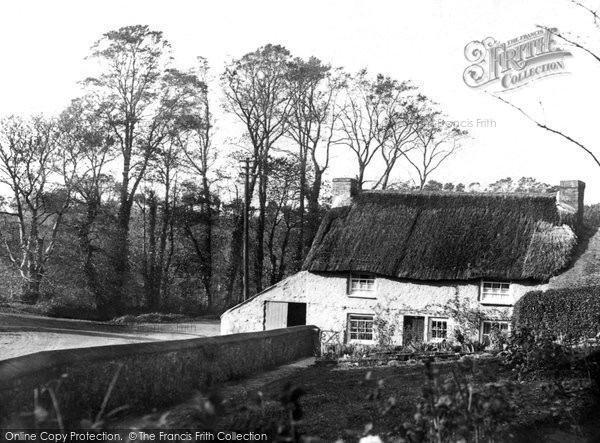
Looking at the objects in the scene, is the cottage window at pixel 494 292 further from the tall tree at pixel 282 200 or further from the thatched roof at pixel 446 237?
the tall tree at pixel 282 200

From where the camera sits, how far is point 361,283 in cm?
2659

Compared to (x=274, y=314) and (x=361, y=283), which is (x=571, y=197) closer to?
(x=361, y=283)

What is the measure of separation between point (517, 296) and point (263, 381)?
1284 cm

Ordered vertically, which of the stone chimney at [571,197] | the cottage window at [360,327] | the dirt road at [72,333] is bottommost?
the dirt road at [72,333]

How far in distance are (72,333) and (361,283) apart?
11.2 meters

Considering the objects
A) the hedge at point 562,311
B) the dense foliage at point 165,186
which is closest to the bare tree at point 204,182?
the dense foliage at point 165,186

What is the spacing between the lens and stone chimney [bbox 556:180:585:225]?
2672cm

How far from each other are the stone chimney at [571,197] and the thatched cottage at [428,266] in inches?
1.4

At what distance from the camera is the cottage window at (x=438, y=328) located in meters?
25.3

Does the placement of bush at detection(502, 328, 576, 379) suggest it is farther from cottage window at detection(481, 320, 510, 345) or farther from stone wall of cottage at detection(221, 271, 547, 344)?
stone wall of cottage at detection(221, 271, 547, 344)

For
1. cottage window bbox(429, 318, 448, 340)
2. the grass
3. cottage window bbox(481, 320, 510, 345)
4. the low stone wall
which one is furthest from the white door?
the grass

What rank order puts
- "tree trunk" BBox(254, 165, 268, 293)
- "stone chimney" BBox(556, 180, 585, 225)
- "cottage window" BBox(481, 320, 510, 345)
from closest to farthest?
"cottage window" BBox(481, 320, 510, 345), "stone chimney" BBox(556, 180, 585, 225), "tree trunk" BBox(254, 165, 268, 293)

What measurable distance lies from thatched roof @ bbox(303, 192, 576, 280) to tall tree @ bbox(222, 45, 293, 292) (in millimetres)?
13418

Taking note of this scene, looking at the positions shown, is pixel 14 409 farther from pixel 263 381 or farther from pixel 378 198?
pixel 378 198
